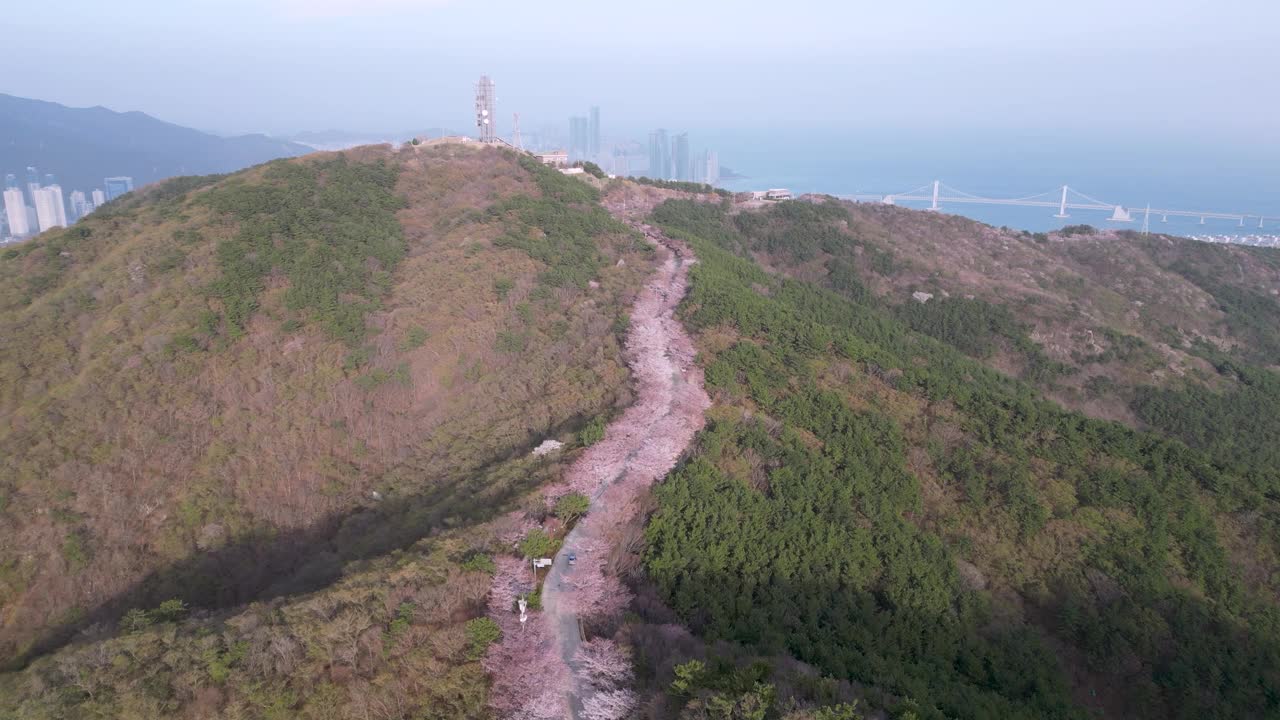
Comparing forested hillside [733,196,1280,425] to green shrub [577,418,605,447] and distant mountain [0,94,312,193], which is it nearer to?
green shrub [577,418,605,447]

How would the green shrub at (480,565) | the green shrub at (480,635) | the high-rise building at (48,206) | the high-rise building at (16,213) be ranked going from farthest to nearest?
1. the high-rise building at (48,206)
2. the high-rise building at (16,213)
3. the green shrub at (480,565)
4. the green shrub at (480,635)

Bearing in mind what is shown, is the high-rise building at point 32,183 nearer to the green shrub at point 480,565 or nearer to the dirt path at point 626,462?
the dirt path at point 626,462

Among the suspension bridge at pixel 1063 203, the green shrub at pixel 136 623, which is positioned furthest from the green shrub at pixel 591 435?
the suspension bridge at pixel 1063 203

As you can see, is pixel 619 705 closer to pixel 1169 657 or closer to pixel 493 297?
pixel 1169 657

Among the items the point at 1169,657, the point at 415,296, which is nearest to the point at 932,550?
the point at 1169,657

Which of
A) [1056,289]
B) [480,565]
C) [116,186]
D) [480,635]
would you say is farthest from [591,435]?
[116,186]

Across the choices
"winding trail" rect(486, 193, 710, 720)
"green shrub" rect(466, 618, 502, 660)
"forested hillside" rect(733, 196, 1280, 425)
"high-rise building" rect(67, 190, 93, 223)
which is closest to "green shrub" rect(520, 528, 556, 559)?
"winding trail" rect(486, 193, 710, 720)
